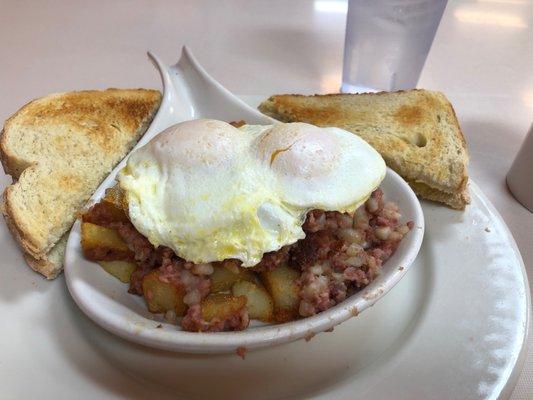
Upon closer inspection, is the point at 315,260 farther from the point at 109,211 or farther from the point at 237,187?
the point at 109,211

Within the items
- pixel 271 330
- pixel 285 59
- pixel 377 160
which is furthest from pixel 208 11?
pixel 271 330

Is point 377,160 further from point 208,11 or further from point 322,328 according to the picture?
point 208,11

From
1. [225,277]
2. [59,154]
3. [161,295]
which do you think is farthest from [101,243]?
[59,154]

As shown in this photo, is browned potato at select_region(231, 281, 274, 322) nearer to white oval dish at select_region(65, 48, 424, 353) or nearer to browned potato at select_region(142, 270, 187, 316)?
white oval dish at select_region(65, 48, 424, 353)

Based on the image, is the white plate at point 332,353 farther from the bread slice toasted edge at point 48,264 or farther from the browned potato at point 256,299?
the browned potato at point 256,299

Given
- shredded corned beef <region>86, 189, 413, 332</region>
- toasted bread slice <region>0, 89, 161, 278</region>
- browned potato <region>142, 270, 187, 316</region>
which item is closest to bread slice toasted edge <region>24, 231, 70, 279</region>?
toasted bread slice <region>0, 89, 161, 278</region>

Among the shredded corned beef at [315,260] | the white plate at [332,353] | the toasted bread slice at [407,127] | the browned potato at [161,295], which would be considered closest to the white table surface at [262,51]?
the toasted bread slice at [407,127]
